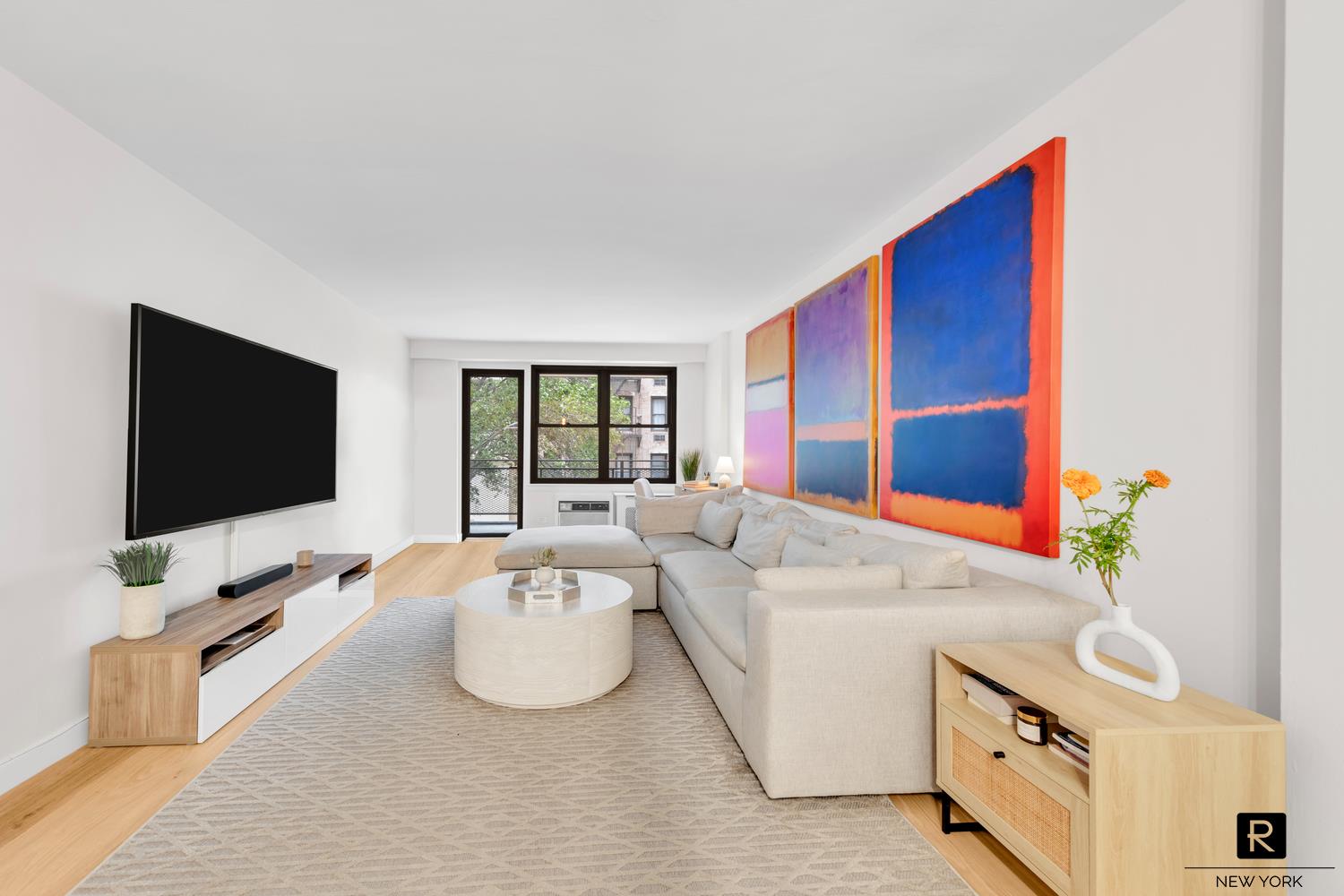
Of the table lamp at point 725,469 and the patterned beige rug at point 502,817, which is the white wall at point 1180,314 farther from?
the table lamp at point 725,469

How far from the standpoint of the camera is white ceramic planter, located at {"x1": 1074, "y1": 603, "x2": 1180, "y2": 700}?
5.15 feet

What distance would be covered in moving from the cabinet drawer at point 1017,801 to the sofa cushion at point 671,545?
279 cm

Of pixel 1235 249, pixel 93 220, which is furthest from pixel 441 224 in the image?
pixel 1235 249

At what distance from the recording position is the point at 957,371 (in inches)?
114

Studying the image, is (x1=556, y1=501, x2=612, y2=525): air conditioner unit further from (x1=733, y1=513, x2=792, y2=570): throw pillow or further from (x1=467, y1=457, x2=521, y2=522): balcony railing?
(x1=733, y1=513, x2=792, y2=570): throw pillow

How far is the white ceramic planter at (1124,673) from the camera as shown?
1.57 meters

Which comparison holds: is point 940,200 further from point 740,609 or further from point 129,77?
point 129,77

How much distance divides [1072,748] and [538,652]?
207 centimetres

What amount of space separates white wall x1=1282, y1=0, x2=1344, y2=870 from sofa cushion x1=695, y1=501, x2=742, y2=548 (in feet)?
11.2

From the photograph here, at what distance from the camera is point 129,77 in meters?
2.26

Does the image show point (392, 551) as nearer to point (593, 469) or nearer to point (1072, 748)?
point (593, 469)

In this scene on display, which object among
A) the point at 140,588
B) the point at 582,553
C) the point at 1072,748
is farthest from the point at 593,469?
the point at 1072,748

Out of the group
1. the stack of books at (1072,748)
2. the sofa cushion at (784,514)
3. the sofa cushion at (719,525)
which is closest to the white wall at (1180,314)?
the stack of books at (1072,748)

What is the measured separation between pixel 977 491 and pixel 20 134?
3.83 meters
